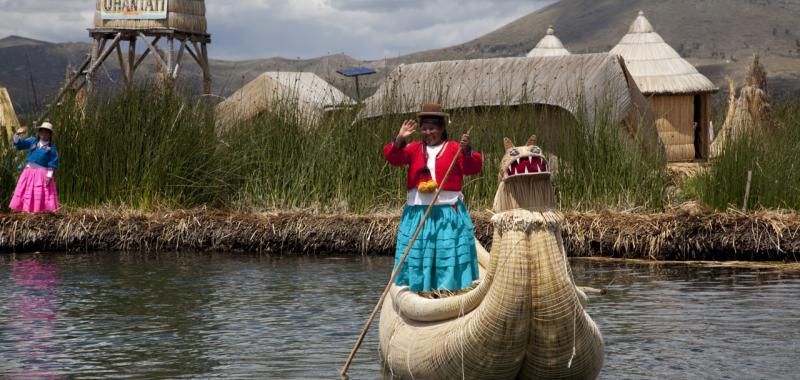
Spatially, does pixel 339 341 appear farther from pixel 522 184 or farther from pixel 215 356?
pixel 522 184

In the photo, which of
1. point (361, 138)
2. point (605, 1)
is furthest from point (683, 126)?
point (605, 1)

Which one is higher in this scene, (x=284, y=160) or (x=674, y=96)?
(x=674, y=96)

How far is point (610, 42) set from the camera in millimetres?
95312

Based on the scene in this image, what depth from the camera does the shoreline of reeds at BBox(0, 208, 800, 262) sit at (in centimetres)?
1207

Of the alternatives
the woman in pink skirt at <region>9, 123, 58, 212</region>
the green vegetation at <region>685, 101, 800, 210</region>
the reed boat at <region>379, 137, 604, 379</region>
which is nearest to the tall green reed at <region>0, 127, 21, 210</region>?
the woman in pink skirt at <region>9, 123, 58, 212</region>

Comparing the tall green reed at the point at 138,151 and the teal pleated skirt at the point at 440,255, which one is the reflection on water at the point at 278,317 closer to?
the teal pleated skirt at the point at 440,255

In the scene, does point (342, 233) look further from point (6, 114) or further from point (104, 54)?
point (104, 54)

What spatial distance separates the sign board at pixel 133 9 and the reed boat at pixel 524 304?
61.6 ft

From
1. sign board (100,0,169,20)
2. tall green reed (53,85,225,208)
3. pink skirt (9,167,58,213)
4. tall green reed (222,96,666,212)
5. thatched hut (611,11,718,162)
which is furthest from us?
sign board (100,0,169,20)

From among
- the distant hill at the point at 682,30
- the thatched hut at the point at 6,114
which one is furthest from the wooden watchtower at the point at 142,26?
the distant hill at the point at 682,30

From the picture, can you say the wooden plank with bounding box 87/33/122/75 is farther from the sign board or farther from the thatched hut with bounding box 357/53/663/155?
the thatched hut with bounding box 357/53/663/155

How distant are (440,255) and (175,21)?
17.8 meters

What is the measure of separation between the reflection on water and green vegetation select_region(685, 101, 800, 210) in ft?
4.23

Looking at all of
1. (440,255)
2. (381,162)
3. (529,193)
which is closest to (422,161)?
(440,255)
